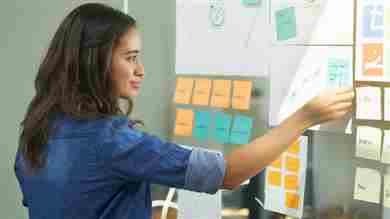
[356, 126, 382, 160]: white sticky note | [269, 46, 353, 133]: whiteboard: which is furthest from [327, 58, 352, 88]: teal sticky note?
[356, 126, 382, 160]: white sticky note

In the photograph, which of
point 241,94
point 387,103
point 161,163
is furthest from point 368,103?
point 161,163

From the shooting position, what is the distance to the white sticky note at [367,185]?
1441 mm

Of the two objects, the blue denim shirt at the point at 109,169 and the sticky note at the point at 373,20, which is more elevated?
the sticky note at the point at 373,20

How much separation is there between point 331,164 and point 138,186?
0.56 metres

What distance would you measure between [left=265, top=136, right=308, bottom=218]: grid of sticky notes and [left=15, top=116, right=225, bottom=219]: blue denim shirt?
47 centimetres

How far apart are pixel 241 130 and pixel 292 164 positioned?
0.21 m

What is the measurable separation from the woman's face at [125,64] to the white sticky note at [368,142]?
57 cm

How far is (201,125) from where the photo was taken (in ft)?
6.10

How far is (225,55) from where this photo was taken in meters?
1.77

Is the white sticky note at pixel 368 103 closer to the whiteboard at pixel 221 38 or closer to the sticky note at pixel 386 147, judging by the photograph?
the sticky note at pixel 386 147

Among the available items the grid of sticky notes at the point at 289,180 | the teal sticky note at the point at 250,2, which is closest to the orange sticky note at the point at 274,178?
the grid of sticky notes at the point at 289,180

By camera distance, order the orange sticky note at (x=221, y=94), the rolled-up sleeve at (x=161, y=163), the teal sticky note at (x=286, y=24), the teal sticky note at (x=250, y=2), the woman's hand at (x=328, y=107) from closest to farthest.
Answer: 1. the rolled-up sleeve at (x=161, y=163)
2. the woman's hand at (x=328, y=107)
3. the teal sticky note at (x=286, y=24)
4. the teal sticky note at (x=250, y=2)
5. the orange sticky note at (x=221, y=94)

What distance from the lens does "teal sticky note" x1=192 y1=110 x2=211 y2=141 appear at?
1.85 meters

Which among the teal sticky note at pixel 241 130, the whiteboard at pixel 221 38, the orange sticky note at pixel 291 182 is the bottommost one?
the orange sticky note at pixel 291 182
